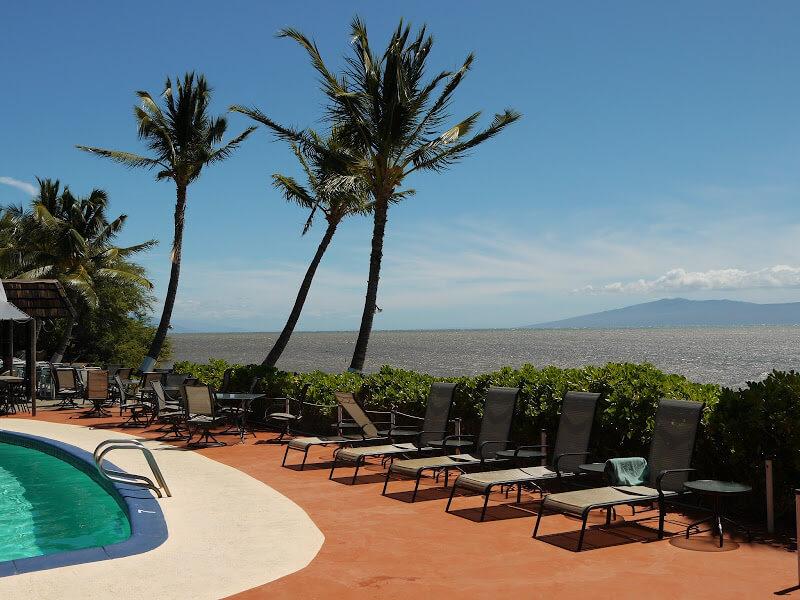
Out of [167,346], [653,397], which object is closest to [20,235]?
[167,346]

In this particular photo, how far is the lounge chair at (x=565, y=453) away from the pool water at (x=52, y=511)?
3454 mm

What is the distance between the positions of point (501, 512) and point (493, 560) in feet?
5.63

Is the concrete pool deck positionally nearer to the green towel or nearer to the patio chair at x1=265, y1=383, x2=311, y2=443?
the green towel

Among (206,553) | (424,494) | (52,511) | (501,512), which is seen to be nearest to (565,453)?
(501,512)

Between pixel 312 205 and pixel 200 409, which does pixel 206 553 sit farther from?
pixel 312 205

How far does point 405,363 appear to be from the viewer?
261 ft

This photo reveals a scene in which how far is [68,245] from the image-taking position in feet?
103

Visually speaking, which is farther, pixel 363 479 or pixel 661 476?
pixel 363 479

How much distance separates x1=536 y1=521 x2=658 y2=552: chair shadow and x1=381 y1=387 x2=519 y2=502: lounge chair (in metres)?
1.77

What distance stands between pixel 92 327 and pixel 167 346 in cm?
672

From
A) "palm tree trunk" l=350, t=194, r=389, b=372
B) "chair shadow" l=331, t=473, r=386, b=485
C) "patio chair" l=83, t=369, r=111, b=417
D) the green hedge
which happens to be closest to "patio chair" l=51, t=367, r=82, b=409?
"patio chair" l=83, t=369, r=111, b=417

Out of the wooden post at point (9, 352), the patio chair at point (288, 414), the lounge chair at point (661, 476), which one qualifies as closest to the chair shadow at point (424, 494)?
the lounge chair at point (661, 476)

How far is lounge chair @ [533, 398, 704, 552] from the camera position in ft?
20.6

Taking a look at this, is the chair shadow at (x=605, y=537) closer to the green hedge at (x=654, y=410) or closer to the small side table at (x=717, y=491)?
the small side table at (x=717, y=491)
